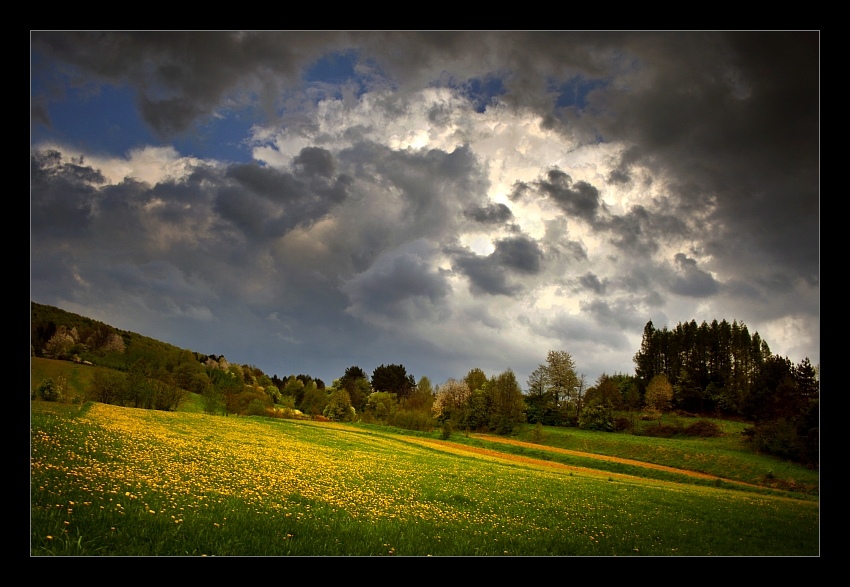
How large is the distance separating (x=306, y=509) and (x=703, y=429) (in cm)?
4103

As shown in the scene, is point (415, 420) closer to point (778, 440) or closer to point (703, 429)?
point (703, 429)

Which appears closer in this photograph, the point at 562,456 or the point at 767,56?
the point at 767,56

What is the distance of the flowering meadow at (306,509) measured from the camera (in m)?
7.40

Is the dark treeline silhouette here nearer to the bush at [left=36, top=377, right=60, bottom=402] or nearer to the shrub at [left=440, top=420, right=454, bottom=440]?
the shrub at [left=440, top=420, right=454, bottom=440]

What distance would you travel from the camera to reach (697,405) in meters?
39.9

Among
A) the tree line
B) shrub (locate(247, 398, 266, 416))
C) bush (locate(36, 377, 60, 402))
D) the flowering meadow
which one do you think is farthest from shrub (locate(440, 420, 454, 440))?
bush (locate(36, 377, 60, 402))

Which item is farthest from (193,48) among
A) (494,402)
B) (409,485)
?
(494,402)

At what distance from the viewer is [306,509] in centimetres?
929

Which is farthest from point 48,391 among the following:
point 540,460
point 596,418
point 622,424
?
point 622,424

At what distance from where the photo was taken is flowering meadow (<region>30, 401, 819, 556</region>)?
740 centimetres

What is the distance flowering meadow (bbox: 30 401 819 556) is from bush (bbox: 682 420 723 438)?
947 inches
